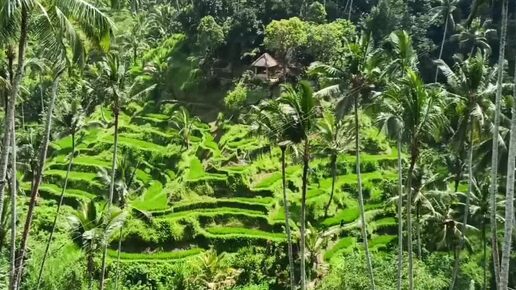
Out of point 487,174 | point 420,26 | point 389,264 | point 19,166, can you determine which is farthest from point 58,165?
point 420,26

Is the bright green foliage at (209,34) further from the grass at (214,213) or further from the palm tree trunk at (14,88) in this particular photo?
the palm tree trunk at (14,88)

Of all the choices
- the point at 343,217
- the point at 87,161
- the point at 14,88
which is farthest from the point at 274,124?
the point at 87,161

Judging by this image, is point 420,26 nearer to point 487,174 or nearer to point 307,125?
point 487,174

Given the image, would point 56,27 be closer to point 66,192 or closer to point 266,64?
point 66,192

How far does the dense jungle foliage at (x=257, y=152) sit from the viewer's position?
869 inches

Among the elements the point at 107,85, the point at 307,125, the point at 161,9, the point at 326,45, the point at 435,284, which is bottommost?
the point at 435,284

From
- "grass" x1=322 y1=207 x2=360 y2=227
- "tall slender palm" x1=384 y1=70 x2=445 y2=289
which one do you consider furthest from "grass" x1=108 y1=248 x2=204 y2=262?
"tall slender palm" x1=384 y1=70 x2=445 y2=289

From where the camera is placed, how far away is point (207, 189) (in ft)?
147

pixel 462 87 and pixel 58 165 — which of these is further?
pixel 58 165

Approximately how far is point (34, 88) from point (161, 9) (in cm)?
2759

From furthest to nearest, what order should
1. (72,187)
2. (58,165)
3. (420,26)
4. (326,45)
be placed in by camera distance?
(420,26) → (326,45) → (58,165) → (72,187)

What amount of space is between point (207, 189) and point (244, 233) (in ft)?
21.5

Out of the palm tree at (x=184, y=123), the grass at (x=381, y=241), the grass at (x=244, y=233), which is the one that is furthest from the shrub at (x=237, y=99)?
the grass at (x=381, y=241)

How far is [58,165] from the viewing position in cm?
4938
